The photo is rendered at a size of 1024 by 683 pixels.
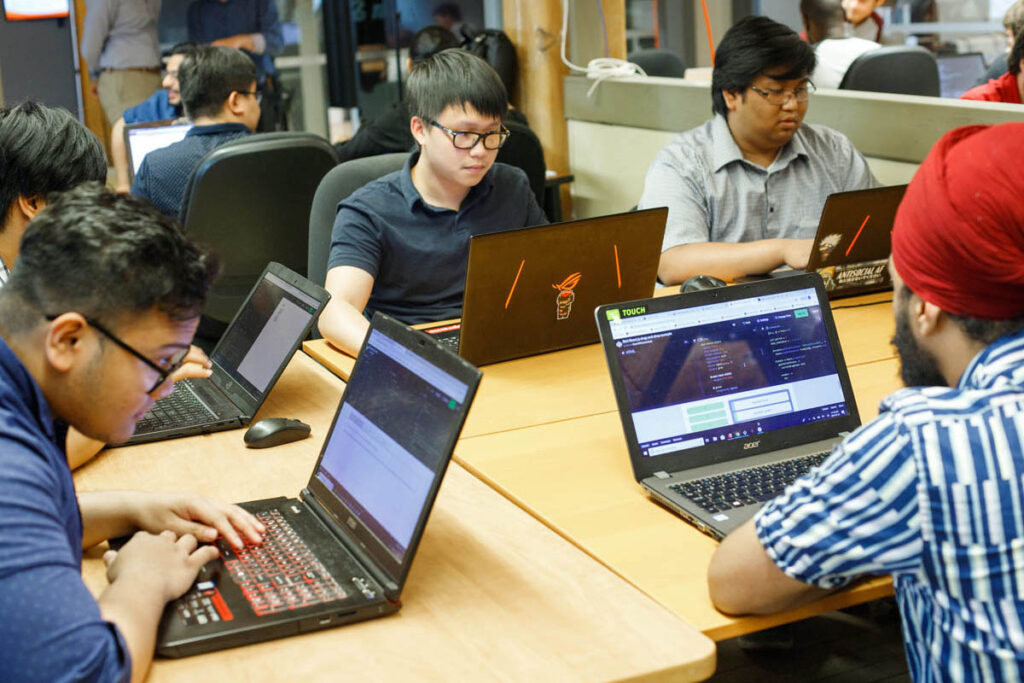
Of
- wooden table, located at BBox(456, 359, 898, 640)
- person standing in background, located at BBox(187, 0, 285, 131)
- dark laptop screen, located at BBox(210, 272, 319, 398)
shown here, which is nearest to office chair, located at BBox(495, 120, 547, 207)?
dark laptop screen, located at BBox(210, 272, 319, 398)

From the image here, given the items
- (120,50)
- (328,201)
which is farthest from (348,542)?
(120,50)

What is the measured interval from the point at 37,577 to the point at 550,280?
1.28m

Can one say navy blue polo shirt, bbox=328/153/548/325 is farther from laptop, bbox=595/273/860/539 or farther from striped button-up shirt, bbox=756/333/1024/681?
striped button-up shirt, bbox=756/333/1024/681

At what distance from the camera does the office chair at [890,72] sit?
11.8ft

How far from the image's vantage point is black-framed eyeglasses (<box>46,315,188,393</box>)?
1.09 m

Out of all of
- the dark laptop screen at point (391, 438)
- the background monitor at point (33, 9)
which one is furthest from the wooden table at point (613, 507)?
the background monitor at point (33, 9)

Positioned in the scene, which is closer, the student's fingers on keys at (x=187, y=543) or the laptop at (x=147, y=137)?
the student's fingers on keys at (x=187, y=543)

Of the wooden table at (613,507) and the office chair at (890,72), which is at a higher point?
the office chair at (890,72)

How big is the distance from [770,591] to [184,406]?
1181 mm

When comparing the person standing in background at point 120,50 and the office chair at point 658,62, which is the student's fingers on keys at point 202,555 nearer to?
the office chair at point 658,62

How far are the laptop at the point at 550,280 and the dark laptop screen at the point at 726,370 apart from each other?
0.45 m

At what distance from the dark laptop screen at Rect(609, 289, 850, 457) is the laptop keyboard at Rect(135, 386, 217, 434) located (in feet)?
2.53

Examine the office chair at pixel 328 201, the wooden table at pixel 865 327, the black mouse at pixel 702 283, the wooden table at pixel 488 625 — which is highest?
the office chair at pixel 328 201

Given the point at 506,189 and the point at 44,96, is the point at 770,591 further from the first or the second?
the point at 44,96
